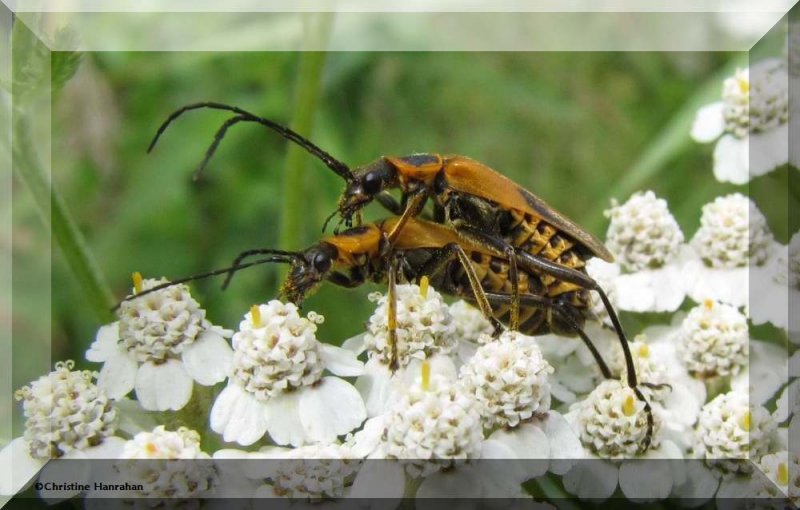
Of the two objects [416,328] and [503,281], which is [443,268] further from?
[416,328]

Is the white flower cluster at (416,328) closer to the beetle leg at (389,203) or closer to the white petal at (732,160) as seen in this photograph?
the beetle leg at (389,203)

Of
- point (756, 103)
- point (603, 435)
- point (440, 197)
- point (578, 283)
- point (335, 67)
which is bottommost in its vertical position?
point (603, 435)

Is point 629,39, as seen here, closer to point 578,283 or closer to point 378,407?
point 578,283

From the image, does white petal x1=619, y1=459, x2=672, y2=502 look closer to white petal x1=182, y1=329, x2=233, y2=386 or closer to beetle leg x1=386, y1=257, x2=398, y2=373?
beetle leg x1=386, y1=257, x2=398, y2=373

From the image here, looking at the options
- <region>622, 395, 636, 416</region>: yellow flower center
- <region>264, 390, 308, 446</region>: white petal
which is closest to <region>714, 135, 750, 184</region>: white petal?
<region>622, 395, 636, 416</region>: yellow flower center

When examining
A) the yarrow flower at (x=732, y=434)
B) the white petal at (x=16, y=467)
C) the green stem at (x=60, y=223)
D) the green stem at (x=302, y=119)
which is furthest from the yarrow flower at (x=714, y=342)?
the white petal at (x=16, y=467)

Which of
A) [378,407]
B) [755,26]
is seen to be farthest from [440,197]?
[755,26]
